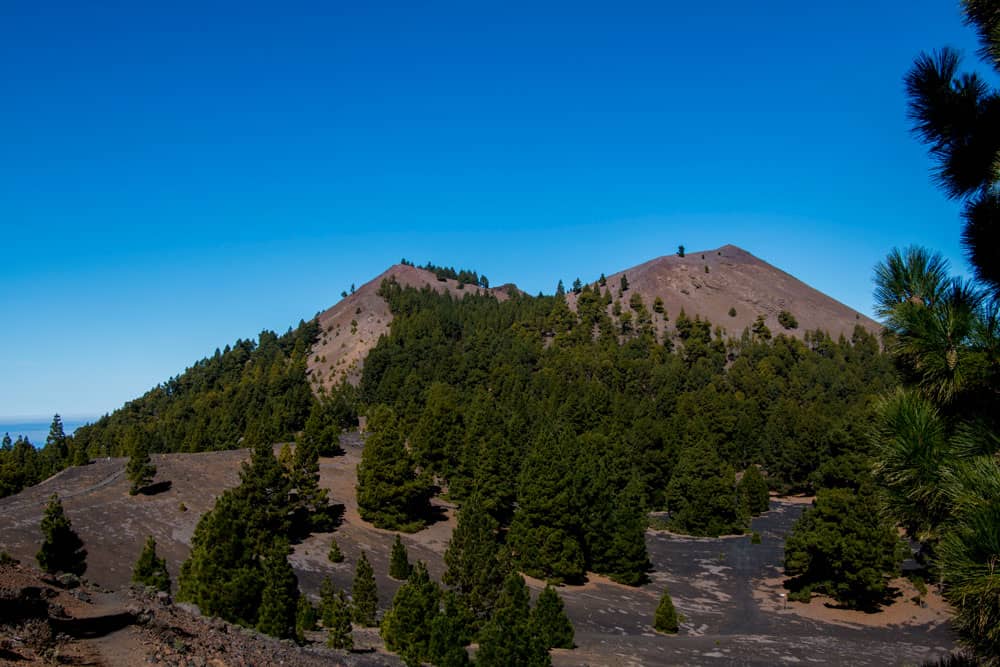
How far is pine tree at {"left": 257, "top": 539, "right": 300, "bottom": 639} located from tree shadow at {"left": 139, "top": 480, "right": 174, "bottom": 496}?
28.3 metres

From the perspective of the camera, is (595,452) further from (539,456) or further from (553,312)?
(553,312)

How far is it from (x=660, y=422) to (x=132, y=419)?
11425 centimetres

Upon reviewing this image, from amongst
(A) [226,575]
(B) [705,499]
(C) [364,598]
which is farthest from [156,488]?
(B) [705,499]

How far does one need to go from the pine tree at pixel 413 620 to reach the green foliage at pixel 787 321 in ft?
560

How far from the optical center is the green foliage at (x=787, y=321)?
177750mm

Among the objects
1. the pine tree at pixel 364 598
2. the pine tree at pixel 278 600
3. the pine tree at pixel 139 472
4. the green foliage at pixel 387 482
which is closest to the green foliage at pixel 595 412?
the green foliage at pixel 387 482

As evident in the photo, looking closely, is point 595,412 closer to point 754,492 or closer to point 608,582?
point 754,492

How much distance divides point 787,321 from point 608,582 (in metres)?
146

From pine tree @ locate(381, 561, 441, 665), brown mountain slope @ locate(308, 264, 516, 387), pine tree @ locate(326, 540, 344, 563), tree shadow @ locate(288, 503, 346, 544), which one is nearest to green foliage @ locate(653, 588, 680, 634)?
pine tree @ locate(381, 561, 441, 665)

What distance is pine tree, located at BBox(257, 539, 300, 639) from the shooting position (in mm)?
24953

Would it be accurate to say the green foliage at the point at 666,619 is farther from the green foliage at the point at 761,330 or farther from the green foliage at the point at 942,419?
the green foliage at the point at 761,330

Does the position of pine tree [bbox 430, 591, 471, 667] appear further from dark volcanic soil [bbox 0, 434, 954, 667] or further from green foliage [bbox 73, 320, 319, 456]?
green foliage [bbox 73, 320, 319, 456]

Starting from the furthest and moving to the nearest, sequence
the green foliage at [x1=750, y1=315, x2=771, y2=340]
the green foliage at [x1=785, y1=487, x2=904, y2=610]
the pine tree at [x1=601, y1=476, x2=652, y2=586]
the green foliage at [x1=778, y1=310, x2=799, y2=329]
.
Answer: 1. the green foliage at [x1=778, y1=310, x2=799, y2=329]
2. the green foliage at [x1=750, y1=315, x2=771, y2=340]
3. the pine tree at [x1=601, y1=476, x2=652, y2=586]
4. the green foliage at [x1=785, y1=487, x2=904, y2=610]

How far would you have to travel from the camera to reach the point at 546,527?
51656 millimetres
